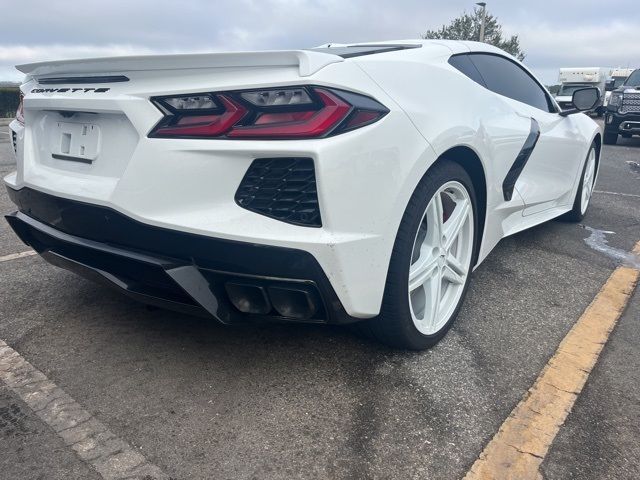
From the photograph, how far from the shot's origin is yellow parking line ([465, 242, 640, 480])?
5.88ft

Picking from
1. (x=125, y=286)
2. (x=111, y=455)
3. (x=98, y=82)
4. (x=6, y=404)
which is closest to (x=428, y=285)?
(x=125, y=286)

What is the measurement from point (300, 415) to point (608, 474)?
1013mm

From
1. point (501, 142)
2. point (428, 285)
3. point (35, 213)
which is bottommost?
point (428, 285)

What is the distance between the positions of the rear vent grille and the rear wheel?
11.5ft

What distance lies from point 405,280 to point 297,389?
23.2 inches

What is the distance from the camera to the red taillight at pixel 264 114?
1.77 m

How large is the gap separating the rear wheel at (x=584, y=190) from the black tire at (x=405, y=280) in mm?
2670

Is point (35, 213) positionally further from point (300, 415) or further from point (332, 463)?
point (332, 463)

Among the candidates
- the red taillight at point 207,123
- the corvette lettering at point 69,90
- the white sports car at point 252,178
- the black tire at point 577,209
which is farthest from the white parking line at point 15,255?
the black tire at point 577,209

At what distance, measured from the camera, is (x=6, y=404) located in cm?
202

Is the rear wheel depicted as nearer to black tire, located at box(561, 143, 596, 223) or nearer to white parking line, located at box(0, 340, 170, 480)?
black tire, located at box(561, 143, 596, 223)

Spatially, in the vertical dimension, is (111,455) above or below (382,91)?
below

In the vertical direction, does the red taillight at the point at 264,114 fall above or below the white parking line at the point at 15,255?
above

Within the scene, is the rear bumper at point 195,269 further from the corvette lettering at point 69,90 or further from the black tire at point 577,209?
the black tire at point 577,209
